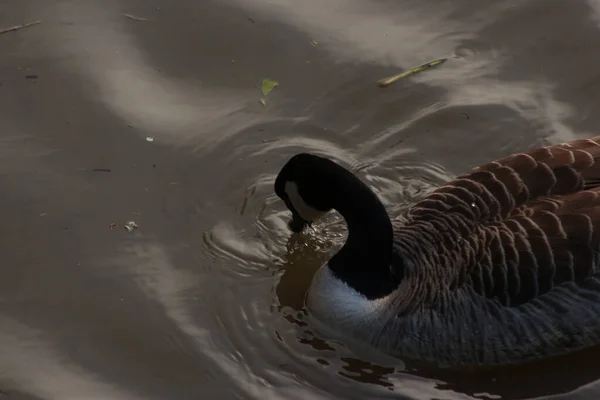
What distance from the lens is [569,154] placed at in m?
6.52

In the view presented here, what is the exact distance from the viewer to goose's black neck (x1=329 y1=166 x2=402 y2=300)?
20.4ft

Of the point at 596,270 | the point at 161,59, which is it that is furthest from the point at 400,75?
A: the point at 596,270

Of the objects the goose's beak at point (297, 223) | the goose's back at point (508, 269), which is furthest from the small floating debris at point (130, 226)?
the goose's back at point (508, 269)

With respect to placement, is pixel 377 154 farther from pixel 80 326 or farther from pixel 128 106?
pixel 80 326

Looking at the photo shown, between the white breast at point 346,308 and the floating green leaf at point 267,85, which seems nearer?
the white breast at point 346,308

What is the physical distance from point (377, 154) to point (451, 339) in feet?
7.55

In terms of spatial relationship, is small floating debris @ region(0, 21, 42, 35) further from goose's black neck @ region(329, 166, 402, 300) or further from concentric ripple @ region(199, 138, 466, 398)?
goose's black neck @ region(329, 166, 402, 300)

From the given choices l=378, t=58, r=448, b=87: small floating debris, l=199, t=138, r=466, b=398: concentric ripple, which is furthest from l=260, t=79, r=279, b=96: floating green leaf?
l=378, t=58, r=448, b=87: small floating debris

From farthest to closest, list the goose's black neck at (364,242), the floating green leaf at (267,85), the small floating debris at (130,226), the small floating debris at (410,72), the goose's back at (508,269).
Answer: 1. the small floating debris at (410,72)
2. the floating green leaf at (267,85)
3. the small floating debris at (130,226)
4. the goose's black neck at (364,242)
5. the goose's back at (508,269)

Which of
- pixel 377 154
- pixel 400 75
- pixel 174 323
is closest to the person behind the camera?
pixel 174 323

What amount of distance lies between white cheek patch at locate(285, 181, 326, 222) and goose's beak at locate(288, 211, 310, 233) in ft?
0.16

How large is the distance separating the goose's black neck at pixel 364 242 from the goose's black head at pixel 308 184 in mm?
59

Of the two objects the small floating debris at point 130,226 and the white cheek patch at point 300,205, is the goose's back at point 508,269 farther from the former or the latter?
the small floating debris at point 130,226

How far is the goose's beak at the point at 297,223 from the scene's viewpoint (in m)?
6.73
